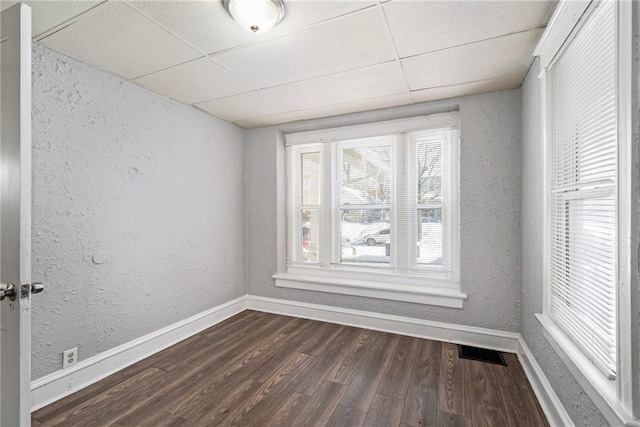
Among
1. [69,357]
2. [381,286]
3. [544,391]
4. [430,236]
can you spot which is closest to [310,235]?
[381,286]

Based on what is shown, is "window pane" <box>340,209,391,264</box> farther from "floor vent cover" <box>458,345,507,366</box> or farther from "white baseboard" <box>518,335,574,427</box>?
"white baseboard" <box>518,335,574,427</box>

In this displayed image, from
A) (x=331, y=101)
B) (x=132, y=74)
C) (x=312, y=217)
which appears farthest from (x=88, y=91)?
(x=312, y=217)

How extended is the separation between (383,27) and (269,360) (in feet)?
8.37

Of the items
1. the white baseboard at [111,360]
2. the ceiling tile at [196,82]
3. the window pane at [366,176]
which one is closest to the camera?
the white baseboard at [111,360]

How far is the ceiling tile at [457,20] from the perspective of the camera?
4.91 feet

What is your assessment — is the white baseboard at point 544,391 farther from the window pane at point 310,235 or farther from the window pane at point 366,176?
the window pane at point 310,235

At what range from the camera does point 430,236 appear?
2969mm

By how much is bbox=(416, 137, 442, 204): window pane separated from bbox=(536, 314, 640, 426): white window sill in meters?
1.53

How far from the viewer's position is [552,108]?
1774 mm

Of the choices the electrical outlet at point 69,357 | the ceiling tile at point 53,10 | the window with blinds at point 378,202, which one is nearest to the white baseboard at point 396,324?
the window with blinds at point 378,202

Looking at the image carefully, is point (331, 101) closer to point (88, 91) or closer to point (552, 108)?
point (552, 108)

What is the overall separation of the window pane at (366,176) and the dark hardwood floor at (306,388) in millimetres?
1490

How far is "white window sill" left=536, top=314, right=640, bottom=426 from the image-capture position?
101cm

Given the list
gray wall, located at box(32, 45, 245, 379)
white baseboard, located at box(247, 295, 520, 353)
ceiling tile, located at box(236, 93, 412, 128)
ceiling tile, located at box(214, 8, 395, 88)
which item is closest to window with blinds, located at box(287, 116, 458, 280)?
ceiling tile, located at box(236, 93, 412, 128)
